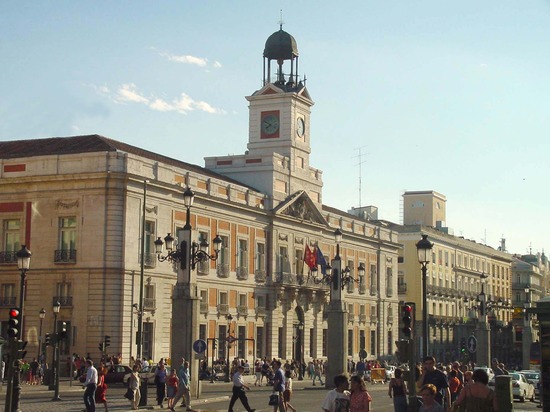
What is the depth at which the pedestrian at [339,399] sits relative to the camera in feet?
56.9

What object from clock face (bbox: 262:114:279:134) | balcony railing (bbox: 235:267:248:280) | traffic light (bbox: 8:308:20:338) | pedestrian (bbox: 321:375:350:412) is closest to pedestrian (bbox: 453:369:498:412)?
pedestrian (bbox: 321:375:350:412)

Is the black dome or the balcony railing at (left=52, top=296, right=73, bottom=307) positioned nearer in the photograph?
the balcony railing at (left=52, top=296, right=73, bottom=307)

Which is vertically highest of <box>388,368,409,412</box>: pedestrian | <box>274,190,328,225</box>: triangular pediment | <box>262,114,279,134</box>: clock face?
<box>262,114,279,134</box>: clock face

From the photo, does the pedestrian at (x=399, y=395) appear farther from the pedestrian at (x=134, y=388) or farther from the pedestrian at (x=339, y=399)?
the pedestrian at (x=134, y=388)

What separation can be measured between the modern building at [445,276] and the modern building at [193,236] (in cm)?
1462

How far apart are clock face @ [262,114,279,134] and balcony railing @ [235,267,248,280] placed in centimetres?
1443

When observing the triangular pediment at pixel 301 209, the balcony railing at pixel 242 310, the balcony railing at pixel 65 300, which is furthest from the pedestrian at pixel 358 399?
the triangular pediment at pixel 301 209

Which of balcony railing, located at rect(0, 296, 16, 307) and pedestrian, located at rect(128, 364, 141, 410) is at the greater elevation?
balcony railing, located at rect(0, 296, 16, 307)

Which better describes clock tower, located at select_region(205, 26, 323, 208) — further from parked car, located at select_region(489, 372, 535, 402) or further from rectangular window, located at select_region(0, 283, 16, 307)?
parked car, located at select_region(489, 372, 535, 402)

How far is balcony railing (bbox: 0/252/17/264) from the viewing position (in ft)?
192

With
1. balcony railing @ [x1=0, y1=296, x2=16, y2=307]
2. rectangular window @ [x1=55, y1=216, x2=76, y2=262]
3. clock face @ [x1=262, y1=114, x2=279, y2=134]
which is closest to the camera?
rectangular window @ [x1=55, y1=216, x2=76, y2=262]

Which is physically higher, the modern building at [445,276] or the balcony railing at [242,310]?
the modern building at [445,276]

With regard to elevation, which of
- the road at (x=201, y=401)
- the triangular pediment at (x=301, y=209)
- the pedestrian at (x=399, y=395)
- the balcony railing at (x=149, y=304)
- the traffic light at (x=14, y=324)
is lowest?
the road at (x=201, y=401)

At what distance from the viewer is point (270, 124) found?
8125 cm
